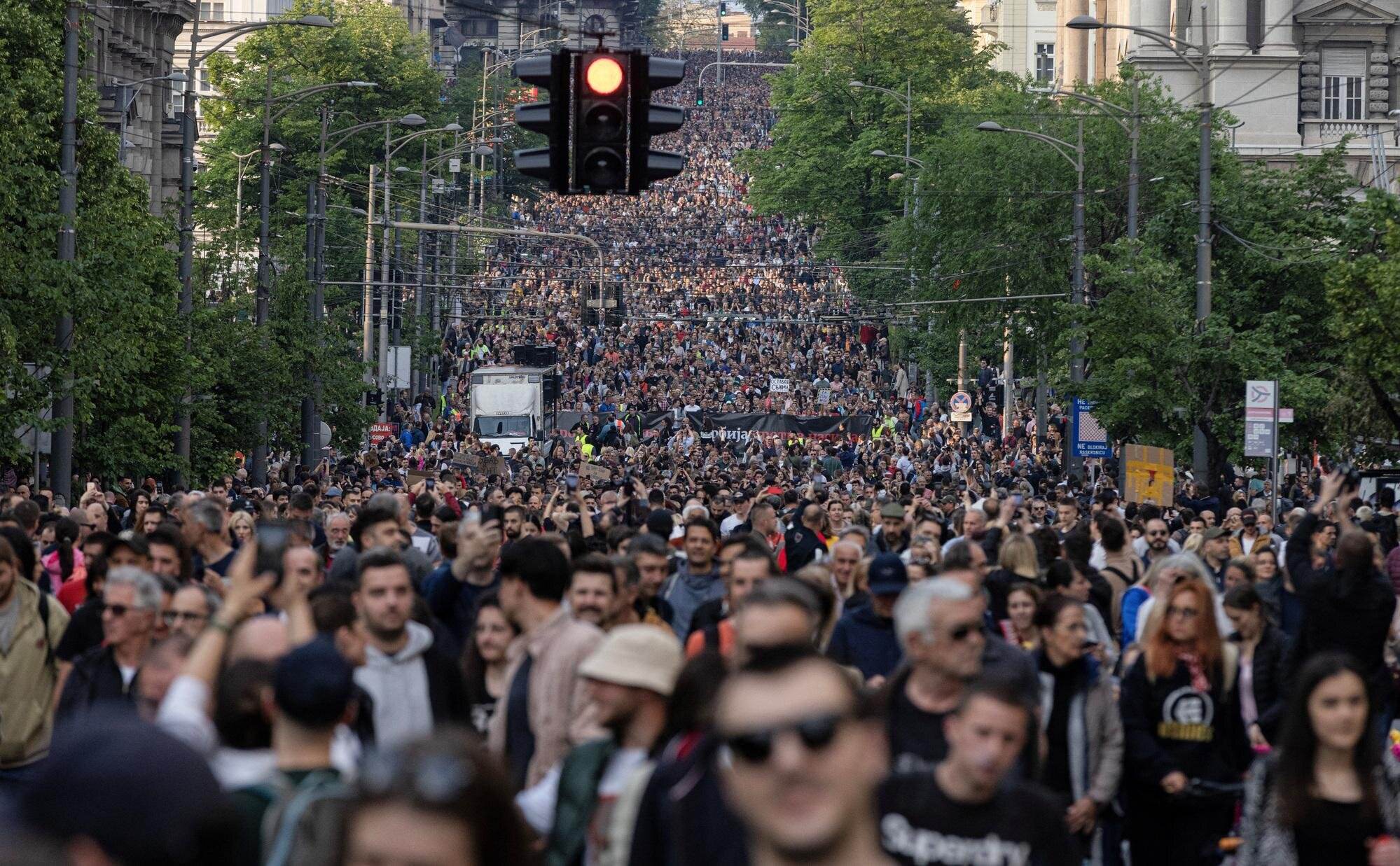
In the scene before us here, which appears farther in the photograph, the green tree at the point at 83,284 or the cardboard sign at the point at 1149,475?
the cardboard sign at the point at 1149,475

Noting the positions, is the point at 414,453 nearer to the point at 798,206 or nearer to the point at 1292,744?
the point at 798,206

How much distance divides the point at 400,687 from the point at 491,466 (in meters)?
36.7

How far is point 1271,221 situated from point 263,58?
41.0 meters

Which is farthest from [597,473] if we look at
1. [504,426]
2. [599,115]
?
[504,426]

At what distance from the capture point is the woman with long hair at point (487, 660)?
905 cm

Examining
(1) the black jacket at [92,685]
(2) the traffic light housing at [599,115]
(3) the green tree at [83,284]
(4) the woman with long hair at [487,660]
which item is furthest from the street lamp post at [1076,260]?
(1) the black jacket at [92,685]

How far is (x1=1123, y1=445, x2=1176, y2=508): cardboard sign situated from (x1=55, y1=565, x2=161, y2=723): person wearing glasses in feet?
80.0

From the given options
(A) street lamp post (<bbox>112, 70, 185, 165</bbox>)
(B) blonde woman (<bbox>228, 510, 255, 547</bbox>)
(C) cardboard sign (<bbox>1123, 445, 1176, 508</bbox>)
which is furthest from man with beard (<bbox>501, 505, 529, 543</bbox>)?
(A) street lamp post (<bbox>112, 70, 185, 165</bbox>)

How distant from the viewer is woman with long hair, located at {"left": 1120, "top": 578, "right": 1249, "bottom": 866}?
30.5 feet

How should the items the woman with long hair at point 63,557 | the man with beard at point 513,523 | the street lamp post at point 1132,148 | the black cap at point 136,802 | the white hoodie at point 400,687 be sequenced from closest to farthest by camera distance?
1. the black cap at point 136,802
2. the white hoodie at point 400,687
3. the woman with long hair at point 63,557
4. the man with beard at point 513,523
5. the street lamp post at point 1132,148

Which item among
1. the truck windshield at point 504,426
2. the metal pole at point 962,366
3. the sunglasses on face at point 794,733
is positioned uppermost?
the metal pole at point 962,366

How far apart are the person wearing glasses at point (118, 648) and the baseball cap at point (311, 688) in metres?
3.15

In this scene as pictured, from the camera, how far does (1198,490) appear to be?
108 ft

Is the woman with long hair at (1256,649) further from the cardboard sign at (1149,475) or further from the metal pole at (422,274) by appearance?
the metal pole at (422,274)
